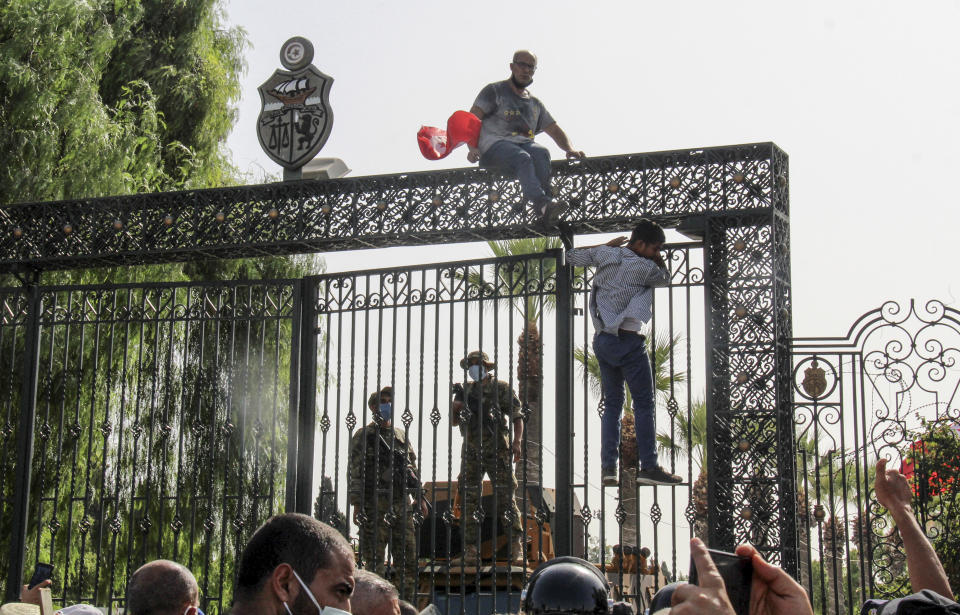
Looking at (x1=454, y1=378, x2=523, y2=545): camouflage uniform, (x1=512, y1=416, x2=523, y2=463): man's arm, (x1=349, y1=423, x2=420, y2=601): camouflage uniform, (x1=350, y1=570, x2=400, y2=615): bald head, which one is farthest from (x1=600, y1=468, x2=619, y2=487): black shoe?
(x1=350, y1=570, x2=400, y2=615): bald head

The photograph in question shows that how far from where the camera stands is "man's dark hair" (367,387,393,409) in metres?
8.75

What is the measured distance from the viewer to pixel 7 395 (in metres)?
11.4

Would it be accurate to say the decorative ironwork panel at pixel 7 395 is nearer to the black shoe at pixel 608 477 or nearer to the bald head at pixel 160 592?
the black shoe at pixel 608 477

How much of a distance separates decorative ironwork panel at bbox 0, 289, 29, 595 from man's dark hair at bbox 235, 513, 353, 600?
7.55 metres

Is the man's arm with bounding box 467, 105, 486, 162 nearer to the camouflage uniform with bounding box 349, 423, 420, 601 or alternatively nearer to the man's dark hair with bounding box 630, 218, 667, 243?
the man's dark hair with bounding box 630, 218, 667, 243

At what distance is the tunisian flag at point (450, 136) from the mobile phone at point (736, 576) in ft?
21.6

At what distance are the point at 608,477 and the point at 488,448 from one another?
6.81 feet

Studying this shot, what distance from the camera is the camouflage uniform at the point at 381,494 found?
8.62 metres

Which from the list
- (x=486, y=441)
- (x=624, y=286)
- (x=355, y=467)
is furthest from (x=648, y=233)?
(x=355, y=467)

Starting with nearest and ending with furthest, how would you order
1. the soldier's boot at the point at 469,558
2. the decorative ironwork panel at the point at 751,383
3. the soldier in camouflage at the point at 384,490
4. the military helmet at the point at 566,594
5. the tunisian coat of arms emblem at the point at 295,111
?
the military helmet at the point at 566,594 < the decorative ironwork panel at the point at 751,383 < the soldier in camouflage at the point at 384,490 < the soldier's boot at the point at 469,558 < the tunisian coat of arms emblem at the point at 295,111

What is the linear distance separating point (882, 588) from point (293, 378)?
15.1 feet

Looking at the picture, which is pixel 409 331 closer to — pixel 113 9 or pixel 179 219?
pixel 179 219

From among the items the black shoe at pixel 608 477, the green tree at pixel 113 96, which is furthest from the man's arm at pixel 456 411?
the green tree at pixel 113 96

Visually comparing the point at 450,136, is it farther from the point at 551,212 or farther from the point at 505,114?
the point at 551,212
